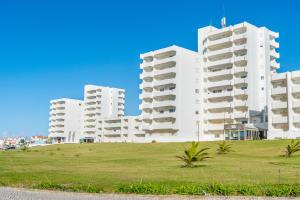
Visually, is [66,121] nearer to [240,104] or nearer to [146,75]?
[146,75]

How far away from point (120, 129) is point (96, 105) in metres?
26.7

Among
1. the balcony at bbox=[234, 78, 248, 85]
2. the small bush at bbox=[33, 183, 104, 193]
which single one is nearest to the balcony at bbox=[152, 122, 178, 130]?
the balcony at bbox=[234, 78, 248, 85]

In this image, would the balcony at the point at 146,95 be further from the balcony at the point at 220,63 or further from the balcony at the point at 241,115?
the balcony at the point at 241,115

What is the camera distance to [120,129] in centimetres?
14550

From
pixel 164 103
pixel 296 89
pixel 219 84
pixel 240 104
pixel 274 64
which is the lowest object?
pixel 240 104

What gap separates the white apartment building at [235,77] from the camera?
91.0 metres

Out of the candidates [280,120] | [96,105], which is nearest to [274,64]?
[280,120]

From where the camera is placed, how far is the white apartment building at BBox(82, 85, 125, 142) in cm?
16612

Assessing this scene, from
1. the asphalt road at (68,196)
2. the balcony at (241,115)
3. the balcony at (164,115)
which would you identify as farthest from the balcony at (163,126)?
the asphalt road at (68,196)

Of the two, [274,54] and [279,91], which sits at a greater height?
[274,54]

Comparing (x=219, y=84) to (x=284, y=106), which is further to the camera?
(x=219, y=84)

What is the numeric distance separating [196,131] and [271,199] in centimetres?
8633

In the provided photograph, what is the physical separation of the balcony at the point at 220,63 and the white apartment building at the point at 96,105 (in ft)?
236

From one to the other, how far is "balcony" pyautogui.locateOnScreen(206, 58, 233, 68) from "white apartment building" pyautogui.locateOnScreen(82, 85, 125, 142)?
7198cm
